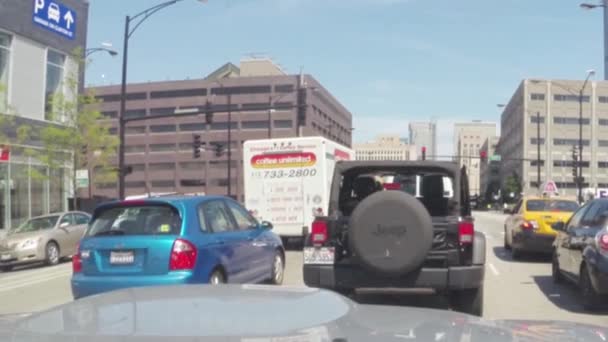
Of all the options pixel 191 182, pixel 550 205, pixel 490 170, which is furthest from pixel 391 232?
pixel 490 170

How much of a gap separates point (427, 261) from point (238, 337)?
18.3ft

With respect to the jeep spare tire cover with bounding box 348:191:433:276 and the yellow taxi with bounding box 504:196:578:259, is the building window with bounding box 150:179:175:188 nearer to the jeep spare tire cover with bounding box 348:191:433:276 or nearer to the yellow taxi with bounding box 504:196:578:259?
the yellow taxi with bounding box 504:196:578:259

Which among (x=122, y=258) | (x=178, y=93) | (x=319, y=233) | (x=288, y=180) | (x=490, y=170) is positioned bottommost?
(x=122, y=258)

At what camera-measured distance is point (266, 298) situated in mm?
3381

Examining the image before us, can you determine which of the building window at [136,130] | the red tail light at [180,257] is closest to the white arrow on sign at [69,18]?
the red tail light at [180,257]

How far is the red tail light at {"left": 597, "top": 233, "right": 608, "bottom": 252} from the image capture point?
8875 millimetres

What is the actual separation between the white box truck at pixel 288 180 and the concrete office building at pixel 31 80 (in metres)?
11.2

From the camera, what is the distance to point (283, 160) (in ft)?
63.8

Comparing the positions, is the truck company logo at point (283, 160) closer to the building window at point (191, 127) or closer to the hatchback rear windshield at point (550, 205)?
the hatchback rear windshield at point (550, 205)

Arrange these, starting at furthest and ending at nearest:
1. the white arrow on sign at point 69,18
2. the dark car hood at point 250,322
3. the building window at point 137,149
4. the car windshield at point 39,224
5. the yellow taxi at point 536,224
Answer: the building window at point 137,149
the white arrow on sign at point 69,18
the car windshield at point 39,224
the yellow taxi at point 536,224
the dark car hood at point 250,322

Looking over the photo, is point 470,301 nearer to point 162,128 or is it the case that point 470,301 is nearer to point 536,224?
point 536,224

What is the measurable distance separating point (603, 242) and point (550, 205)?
8737 millimetres

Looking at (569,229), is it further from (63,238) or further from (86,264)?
(63,238)

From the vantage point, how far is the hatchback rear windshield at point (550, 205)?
17.0m
